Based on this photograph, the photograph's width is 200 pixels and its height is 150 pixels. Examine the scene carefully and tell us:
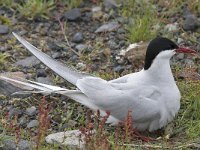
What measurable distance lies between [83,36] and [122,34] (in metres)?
0.34

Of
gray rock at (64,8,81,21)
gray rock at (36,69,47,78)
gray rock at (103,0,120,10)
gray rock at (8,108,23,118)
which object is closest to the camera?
gray rock at (8,108,23,118)

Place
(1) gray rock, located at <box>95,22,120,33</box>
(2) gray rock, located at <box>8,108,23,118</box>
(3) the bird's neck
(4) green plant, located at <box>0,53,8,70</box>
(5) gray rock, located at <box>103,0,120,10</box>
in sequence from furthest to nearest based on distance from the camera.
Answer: (5) gray rock, located at <box>103,0,120,10</box> < (1) gray rock, located at <box>95,22,120,33</box> < (4) green plant, located at <box>0,53,8,70</box> < (2) gray rock, located at <box>8,108,23,118</box> < (3) the bird's neck

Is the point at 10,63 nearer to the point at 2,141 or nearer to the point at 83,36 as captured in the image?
the point at 83,36

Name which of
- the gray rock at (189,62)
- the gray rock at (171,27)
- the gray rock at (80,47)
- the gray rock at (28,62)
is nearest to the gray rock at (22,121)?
the gray rock at (28,62)

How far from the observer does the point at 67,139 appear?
164 inches

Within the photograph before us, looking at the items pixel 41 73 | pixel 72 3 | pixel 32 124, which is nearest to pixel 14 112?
pixel 32 124

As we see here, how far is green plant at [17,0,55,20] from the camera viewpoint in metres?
5.93

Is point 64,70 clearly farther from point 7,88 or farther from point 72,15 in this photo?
point 72,15

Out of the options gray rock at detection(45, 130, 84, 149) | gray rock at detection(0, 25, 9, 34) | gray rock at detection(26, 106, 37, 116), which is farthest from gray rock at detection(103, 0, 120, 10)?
gray rock at detection(45, 130, 84, 149)

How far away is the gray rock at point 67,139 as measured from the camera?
4074 millimetres

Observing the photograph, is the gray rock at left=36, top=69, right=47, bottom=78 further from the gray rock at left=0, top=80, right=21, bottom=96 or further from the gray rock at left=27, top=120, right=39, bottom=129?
the gray rock at left=27, top=120, right=39, bottom=129

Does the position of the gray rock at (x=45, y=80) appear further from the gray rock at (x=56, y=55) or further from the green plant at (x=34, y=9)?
the green plant at (x=34, y=9)

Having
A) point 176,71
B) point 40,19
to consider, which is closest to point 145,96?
point 176,71

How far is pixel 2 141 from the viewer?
13.6 ft
